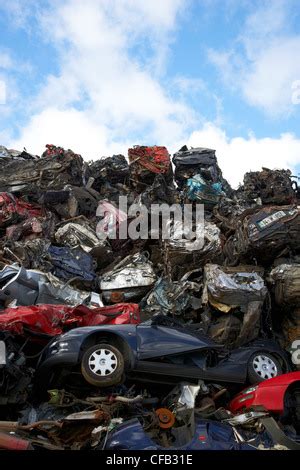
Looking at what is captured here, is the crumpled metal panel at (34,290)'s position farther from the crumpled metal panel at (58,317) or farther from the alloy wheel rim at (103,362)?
the alloy wheel rim at (103,362)

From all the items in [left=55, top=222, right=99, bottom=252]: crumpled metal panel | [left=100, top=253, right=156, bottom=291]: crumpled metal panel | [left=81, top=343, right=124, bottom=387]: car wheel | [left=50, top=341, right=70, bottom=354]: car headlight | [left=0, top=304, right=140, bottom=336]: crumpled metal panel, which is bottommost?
[left=81, top=343, right=124, bottom=387]: car wheel

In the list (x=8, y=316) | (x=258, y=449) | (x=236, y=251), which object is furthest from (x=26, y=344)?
(x=236, y=251)

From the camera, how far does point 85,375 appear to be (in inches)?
285

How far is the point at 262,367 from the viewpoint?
8.40 m

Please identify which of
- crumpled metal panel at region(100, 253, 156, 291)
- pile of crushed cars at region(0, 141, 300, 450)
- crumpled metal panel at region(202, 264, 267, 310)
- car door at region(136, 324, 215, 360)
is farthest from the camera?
crumpled metal panel at region(100, 253, 156, 291)

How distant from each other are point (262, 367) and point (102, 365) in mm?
3009

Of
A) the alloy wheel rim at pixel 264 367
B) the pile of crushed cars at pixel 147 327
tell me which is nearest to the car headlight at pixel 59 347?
the pile of crushed cars at pixel 147 327

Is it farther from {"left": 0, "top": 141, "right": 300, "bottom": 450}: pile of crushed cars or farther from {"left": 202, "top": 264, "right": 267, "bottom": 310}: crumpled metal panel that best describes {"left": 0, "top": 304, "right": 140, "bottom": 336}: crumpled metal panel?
{"left": 202, "top": 264, "right": 267, "bottom": 310}: crumpled metal panel

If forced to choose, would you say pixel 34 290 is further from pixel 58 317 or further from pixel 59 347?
pixel 59 347

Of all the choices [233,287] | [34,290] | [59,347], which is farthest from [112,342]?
[34,290]

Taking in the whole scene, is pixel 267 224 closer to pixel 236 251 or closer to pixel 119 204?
pixel 236 251

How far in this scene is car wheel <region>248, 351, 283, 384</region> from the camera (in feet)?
26.9

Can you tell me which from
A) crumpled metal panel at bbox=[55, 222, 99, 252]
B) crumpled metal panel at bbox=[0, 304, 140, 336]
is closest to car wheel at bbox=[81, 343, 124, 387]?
Result: crumpled metal panel at bbox=[0, 304, 140, 336]

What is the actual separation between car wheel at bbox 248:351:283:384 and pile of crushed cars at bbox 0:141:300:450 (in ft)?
0.08
